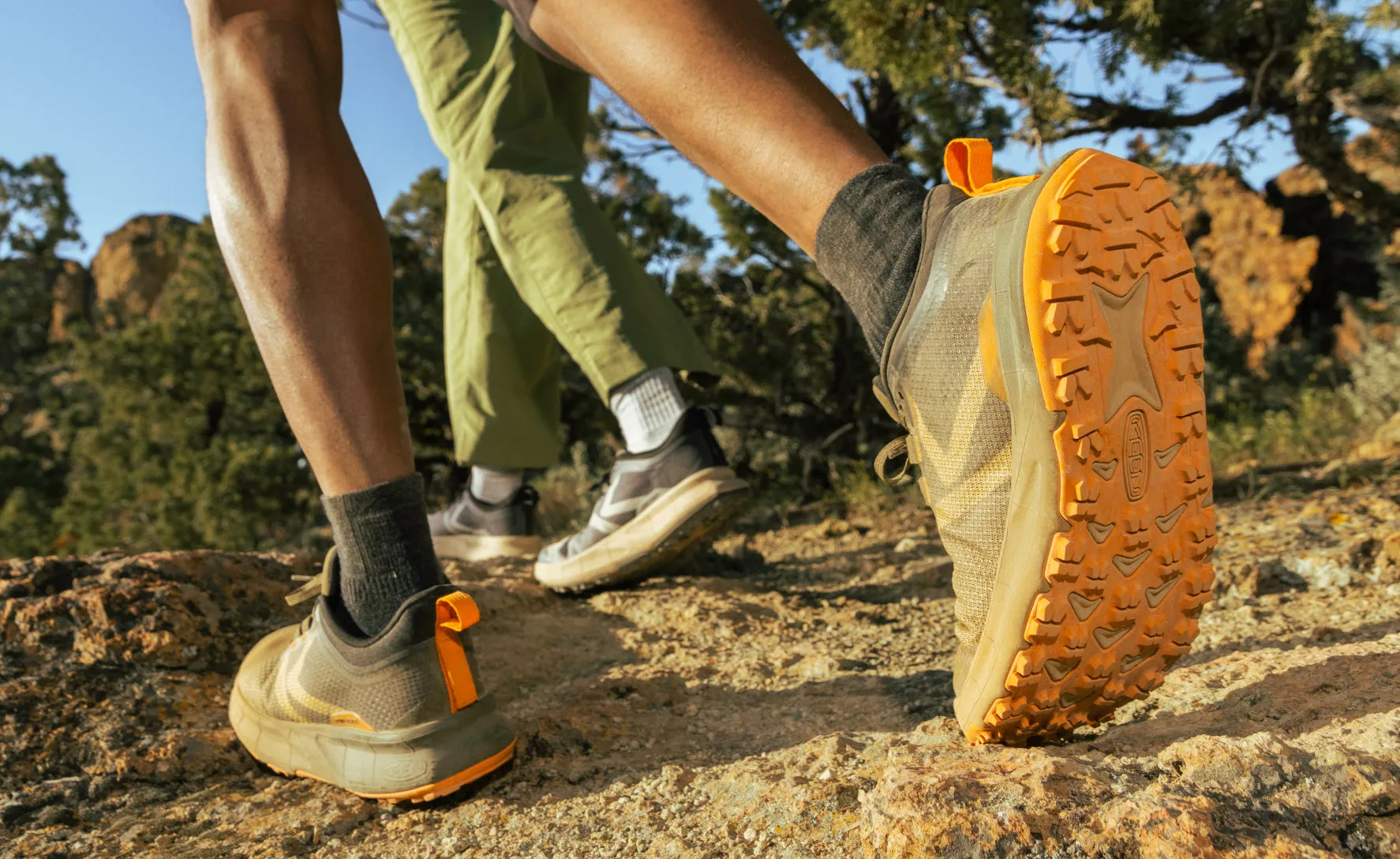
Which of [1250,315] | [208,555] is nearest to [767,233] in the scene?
[208,555]

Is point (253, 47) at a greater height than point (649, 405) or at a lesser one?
greater

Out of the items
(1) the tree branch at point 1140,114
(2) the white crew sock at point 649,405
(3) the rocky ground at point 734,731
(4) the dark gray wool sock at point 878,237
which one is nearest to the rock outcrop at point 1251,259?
(1) the tree branch at point 1140,114

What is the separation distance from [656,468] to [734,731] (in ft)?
2.34

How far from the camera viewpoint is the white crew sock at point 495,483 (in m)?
2.63

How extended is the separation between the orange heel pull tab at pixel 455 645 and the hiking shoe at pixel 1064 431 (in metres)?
0.65

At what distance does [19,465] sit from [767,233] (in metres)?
14.6

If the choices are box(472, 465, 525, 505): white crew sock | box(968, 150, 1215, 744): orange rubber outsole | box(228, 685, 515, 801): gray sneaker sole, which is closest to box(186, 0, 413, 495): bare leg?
box(228, 685, 515, 801): gray sneaker sole

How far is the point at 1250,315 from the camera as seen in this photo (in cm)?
1022

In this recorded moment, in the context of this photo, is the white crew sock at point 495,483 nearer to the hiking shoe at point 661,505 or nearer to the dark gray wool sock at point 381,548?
the hiking shoe at point 661,505

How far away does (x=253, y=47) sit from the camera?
1.28 metres

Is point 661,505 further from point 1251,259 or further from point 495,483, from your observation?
point 1251,259

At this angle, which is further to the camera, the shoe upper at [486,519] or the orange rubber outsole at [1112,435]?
the shoe upper at [486,519]

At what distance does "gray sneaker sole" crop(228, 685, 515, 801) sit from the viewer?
1.22 m

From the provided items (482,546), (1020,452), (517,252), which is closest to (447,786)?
(1020,452)
